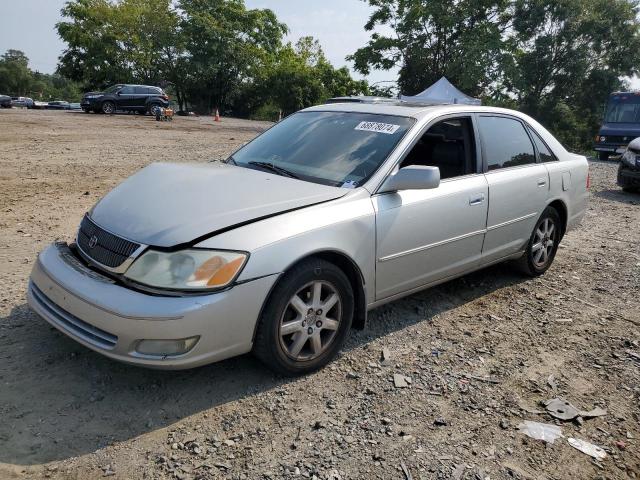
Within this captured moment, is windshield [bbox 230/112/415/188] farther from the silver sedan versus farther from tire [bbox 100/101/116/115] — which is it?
tire [bbox 100/101/116/115]

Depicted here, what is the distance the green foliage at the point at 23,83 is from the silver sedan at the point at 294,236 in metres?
76.5

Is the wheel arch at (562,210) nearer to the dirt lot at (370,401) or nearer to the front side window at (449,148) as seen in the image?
the dirt lot at (370,401)

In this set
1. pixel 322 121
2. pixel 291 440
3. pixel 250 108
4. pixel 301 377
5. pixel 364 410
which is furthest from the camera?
pixel 250 108

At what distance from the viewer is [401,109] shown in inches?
159

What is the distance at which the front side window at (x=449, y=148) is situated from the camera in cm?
383

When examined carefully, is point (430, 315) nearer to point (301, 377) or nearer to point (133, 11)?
point (301, 377)

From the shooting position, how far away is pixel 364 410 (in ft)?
9.46

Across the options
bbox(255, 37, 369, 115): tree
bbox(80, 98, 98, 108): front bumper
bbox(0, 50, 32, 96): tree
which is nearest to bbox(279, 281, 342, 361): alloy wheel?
bbox(80, 98, 98, 108): front bumper

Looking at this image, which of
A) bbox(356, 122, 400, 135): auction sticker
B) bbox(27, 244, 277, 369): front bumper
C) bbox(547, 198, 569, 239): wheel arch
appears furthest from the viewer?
bbox(547, 198, 569, 239): wheel arch

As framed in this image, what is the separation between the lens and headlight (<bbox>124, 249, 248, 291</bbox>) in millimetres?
2658

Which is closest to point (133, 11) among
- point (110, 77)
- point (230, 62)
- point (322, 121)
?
point (110, 77)

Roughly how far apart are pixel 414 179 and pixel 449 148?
883mm

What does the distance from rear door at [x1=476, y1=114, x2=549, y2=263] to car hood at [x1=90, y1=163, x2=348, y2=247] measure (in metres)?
1.58

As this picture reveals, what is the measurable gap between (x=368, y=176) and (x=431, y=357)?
1.28 meters
